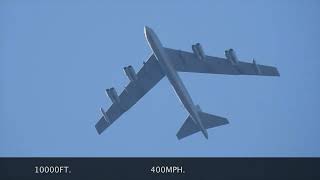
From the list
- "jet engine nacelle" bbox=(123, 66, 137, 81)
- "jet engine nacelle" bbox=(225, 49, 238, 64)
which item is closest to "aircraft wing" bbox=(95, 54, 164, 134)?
"jet engine nacelle" bbox=(123, 66, 137, 81)

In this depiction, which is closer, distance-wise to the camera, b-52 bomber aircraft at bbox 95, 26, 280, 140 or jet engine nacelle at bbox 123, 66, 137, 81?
b-52 bomber aircraft at bbox 95, 26, 280, 140

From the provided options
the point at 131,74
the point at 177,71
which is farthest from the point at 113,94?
the point at 177,71

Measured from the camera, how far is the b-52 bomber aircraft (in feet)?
50.1

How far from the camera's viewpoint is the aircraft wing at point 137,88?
54.7ft

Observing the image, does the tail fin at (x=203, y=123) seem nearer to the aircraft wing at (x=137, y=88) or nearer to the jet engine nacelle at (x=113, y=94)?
the aircraft wing at (x=137, y=88)

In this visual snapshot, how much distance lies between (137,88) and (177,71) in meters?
1.78

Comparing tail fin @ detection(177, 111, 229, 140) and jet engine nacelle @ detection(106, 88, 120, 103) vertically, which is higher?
jet engine nacelle @ detection(106, 88, 120, 103)

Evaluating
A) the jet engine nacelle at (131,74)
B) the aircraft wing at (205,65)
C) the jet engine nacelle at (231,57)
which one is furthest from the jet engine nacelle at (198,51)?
the jet engine nacelle at (131,74)

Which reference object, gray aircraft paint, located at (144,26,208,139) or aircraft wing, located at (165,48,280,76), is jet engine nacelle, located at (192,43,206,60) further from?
gray aircraft paint, located at (144,26,208,139)

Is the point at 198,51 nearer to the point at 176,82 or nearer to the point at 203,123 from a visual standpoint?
the point at 176,82
